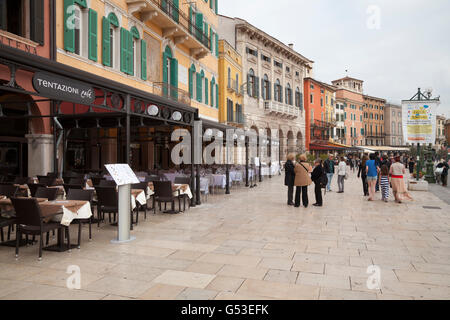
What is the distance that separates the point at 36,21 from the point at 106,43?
2.98m

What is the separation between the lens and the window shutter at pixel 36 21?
34.0ft

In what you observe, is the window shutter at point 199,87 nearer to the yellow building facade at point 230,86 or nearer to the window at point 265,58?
the yellow building facade at point 230,86

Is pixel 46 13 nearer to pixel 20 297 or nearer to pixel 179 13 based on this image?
pixel 179 13

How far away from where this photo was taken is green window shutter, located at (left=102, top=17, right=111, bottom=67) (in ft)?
42.8

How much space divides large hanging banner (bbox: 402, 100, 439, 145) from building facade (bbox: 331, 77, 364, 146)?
43.6m

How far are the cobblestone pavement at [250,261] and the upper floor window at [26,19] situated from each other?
21.3ft

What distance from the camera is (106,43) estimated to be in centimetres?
1318

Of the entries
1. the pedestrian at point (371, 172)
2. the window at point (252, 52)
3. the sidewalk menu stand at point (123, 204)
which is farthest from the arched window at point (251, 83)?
the sidewalk menu stand at point (123, 204)

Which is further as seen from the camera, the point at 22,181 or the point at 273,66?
the point at 273,66

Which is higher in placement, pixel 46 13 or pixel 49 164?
pixel 46 13

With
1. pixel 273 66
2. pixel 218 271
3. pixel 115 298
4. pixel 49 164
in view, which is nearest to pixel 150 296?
pixel 115 298
